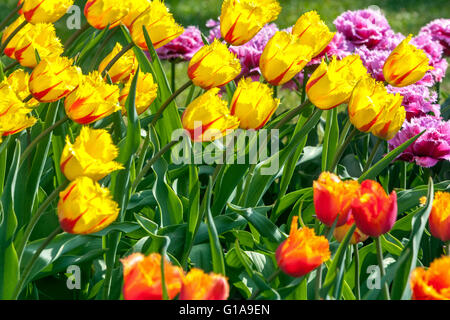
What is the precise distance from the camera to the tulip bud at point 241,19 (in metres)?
1.56

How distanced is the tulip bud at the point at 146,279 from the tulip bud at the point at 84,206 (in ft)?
0.44

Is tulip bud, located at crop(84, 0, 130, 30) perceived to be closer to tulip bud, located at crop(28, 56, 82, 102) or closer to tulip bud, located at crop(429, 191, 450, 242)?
tulip bud, located at crop(28, 56, 82, 102)

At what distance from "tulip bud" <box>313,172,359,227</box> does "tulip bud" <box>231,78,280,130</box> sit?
26cm

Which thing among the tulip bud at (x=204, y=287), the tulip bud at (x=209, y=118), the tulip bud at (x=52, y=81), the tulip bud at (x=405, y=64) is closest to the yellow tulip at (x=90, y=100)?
the tulip bud at (x=52, y=81)

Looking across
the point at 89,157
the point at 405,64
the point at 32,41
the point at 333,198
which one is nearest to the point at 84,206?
the point at 89,157

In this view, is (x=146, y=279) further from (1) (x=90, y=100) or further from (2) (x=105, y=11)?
(2) (x=105, y=11)

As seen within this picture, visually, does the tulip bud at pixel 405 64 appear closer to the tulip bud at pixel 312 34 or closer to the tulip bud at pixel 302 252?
the tulip bud at pixel 312 34

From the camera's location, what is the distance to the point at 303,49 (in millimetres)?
1511

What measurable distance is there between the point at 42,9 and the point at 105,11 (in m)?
0.15

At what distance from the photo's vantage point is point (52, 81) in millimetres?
1376

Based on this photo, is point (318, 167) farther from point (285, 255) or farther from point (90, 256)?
point (285, 255)

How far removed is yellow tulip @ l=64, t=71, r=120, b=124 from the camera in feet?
4.37

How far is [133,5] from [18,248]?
2.03 ft

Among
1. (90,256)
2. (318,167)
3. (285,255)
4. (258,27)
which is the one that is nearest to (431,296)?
(285,255)
